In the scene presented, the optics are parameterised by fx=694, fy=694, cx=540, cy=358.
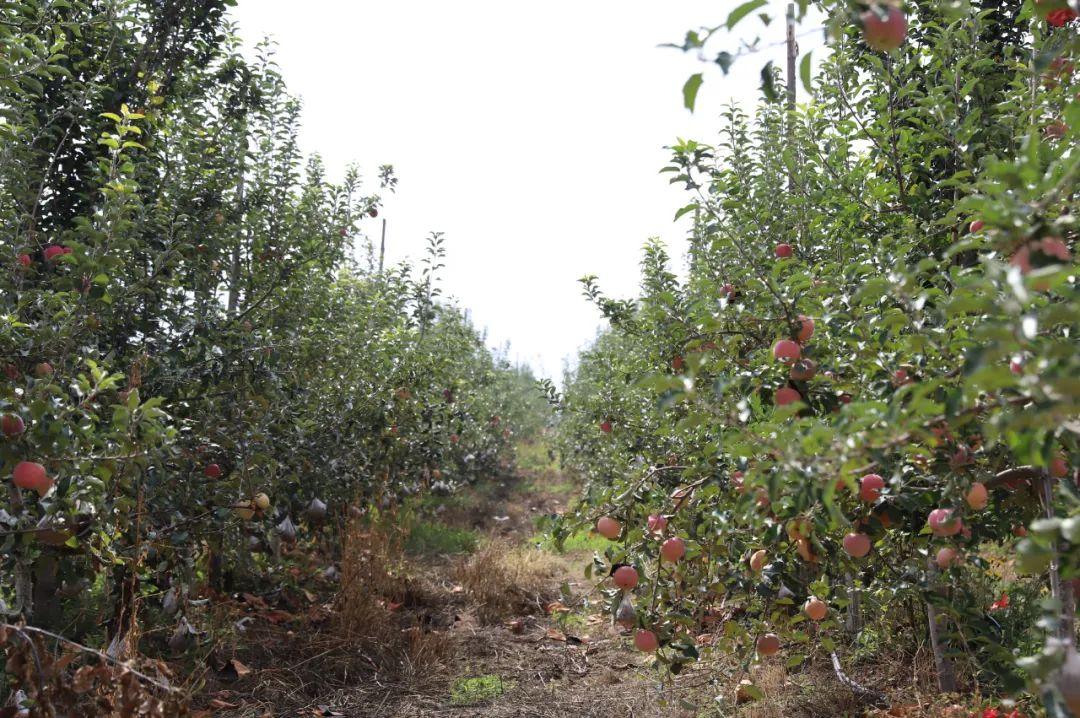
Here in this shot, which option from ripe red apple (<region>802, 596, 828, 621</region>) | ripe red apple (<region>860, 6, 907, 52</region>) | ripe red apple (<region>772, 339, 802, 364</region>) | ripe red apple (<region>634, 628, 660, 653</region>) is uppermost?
ripe red apple (<region>860, 6, 907, 52</region>)

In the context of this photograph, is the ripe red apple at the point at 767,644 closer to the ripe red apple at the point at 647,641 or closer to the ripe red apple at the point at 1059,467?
the ripe red apple at the point at 647,641

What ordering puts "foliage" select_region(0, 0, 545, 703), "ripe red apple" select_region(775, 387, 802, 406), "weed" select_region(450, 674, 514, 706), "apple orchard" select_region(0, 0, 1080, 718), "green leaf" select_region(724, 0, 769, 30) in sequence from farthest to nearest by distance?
"weed" select_region(450, 674, 514, 706) → "foliage" select_region(0, 0, 545, 703) → "ripe red apple" select_region(775, 387, 802, 406) → "apple orchard" select_region(0, 0, 1080, 718) → "green leaf" select_region(724, 0, 769, 30)

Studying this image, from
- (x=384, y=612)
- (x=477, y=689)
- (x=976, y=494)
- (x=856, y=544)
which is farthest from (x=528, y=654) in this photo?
(x=976, y=494)

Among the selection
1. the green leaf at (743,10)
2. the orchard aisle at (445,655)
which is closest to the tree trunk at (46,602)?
the orchard aisle at (445,655)

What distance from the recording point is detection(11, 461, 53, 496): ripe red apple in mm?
1927

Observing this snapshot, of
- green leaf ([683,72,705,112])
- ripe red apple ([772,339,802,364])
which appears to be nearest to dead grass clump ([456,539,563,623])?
ripe red apple ([772,339,802,364])

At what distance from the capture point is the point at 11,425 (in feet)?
6.34

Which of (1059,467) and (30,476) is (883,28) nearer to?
(1059,467)

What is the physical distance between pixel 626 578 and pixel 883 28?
1804 mm

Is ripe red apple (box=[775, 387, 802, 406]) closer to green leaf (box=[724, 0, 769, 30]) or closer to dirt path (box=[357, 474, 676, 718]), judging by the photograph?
green leaf (box=[724, 0, 769, 30])

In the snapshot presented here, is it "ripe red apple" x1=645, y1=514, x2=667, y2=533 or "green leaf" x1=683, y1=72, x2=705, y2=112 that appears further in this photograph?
"ripe red apple" x1=645, y1=514, x2=667, y2=533

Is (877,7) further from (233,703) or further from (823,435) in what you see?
(233,703)

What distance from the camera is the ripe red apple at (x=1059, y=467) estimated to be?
174 cm

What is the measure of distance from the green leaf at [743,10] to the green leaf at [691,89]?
0.33 ft
